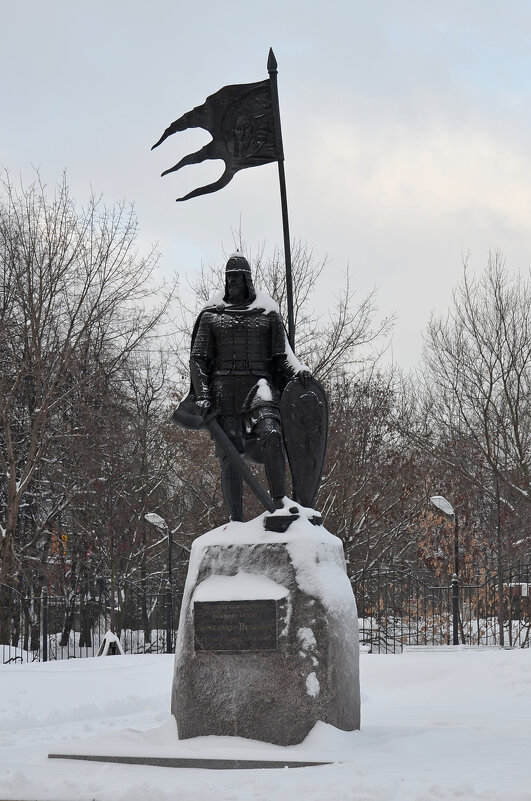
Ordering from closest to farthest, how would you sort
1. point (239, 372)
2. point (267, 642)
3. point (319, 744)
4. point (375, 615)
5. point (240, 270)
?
point (319, 744) → point (267, 642) → point (239, 372) → point (240, 270) → point (375, 615)

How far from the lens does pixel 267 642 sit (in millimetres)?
6934

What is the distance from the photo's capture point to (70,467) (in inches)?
930

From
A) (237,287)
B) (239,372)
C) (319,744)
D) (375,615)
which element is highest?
(237,287)

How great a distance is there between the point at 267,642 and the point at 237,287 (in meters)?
2.82

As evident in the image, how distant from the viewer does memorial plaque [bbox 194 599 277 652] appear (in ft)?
22.8

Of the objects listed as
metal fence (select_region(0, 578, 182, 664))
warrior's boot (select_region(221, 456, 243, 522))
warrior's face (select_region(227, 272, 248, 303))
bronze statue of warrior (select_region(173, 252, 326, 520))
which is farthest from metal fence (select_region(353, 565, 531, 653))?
warrior's face (select_region(227, 272, 248, 303))

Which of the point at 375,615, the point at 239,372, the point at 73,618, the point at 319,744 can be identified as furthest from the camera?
the point at 73,618

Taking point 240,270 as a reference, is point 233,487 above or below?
below

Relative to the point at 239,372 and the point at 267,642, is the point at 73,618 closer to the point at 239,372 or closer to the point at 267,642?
the point at 239,372

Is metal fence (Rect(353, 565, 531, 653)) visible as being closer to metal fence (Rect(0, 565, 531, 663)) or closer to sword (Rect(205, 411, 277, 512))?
metal fence (Rect(0, 565, 531, 663))

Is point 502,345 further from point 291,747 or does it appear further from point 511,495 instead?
point 291,747

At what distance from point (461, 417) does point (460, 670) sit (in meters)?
14.9

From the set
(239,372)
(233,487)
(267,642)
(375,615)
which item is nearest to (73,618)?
(375,615)

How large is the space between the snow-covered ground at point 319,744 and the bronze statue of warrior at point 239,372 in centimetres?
199
